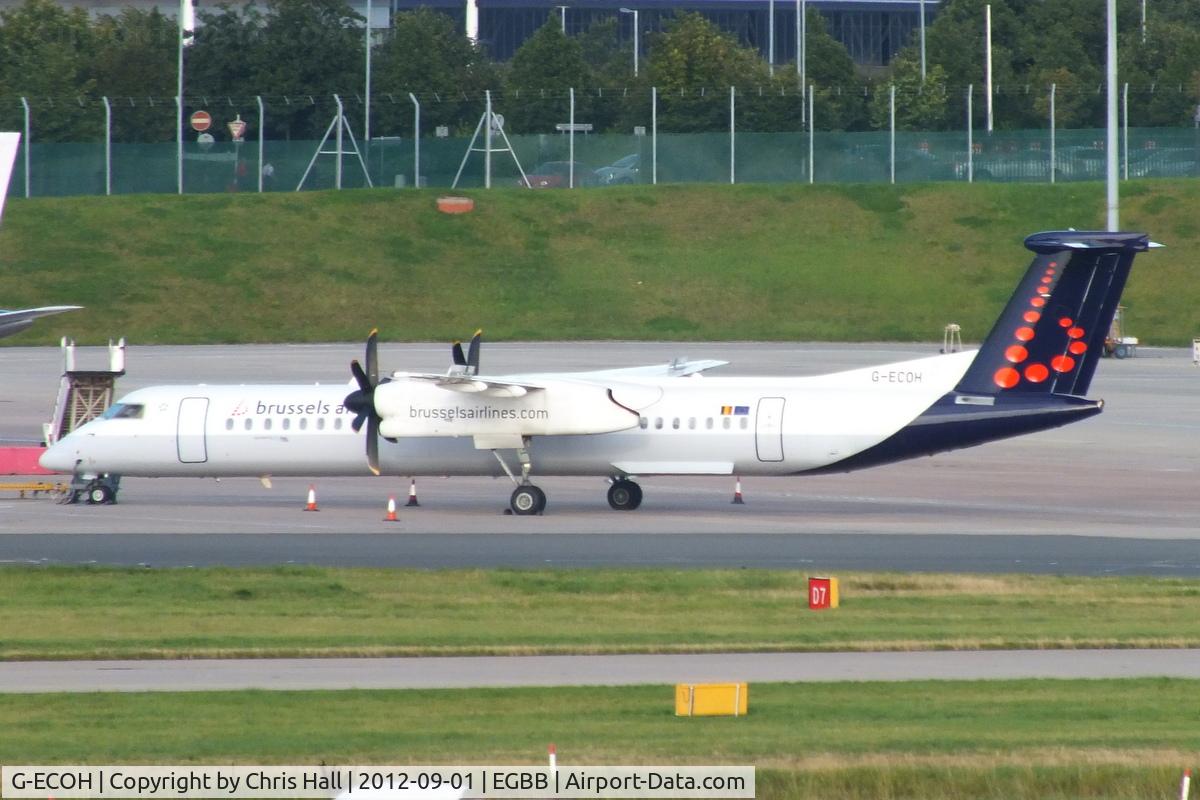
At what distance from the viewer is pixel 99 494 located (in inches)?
1275

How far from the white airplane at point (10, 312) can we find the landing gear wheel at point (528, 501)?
36.4 feet

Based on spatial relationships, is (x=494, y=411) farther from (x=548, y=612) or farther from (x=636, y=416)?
(x=548, y=612)

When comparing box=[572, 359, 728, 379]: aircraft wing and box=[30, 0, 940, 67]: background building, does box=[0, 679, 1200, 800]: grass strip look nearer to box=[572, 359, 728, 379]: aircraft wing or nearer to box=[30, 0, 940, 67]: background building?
box=[572, 359, 728, 379]: aircraft wing

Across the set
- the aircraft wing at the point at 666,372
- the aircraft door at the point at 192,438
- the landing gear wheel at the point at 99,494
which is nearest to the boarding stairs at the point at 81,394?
the landing gear wheel at the point at 99,494

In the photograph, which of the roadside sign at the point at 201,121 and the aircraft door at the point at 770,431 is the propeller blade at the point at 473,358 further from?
the roadside sign at the point at 201,121

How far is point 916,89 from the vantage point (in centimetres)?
8675

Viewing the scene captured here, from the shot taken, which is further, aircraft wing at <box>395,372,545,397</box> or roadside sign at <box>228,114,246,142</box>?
roadside sign at <box>228,114,246,142</box>

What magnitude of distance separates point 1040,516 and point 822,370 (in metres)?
22.3

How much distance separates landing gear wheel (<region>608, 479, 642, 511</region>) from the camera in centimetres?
3180

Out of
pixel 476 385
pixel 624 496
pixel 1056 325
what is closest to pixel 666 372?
pixel 624 496

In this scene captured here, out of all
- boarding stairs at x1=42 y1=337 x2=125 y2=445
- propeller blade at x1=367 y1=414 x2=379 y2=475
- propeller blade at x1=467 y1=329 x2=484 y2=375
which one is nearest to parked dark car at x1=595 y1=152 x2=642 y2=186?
boarding stairs at x1=42 y1=337 x2=125 y2=445

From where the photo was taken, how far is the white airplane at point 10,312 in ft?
65.2

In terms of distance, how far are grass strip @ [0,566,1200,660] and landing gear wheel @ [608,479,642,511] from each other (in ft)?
26.3

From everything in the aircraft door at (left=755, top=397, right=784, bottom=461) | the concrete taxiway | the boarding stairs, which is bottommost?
the concrete taxiway
